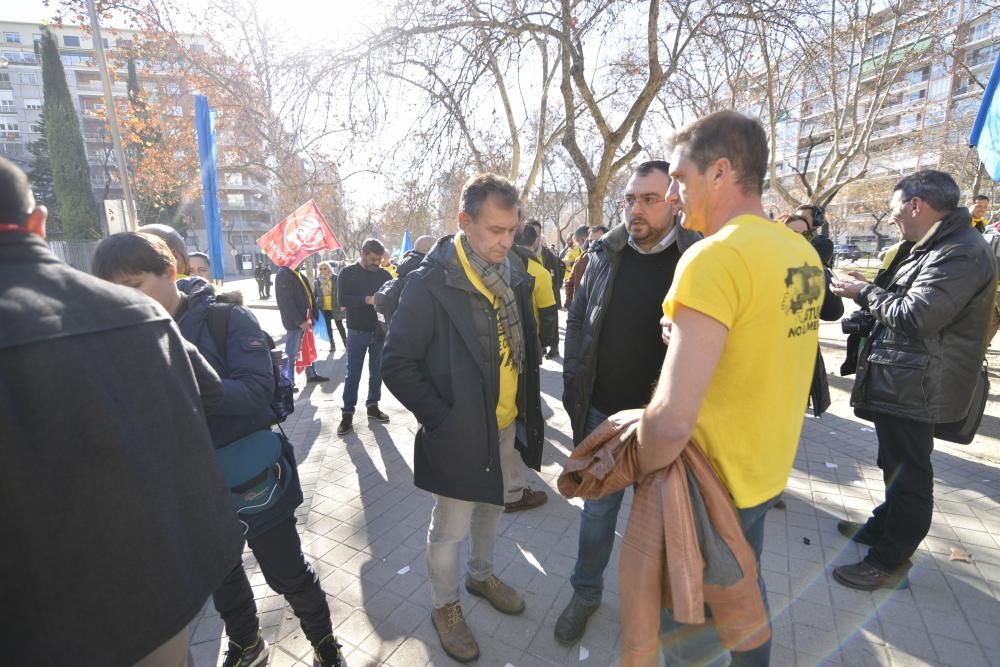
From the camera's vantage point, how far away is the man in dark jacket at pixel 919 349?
232 cm

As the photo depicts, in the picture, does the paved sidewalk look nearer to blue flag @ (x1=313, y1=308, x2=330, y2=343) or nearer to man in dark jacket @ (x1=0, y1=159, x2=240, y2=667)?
man in dark jacket @ (x1=0, y1=159, x2=240, y2=667)

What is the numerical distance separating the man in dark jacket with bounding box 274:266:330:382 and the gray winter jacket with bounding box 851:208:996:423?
637 centimetres

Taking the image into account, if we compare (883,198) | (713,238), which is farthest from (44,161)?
(883,198)

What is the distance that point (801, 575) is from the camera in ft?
→ 8.98

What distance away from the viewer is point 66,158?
1214 inches

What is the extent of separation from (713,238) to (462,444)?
1.36 m

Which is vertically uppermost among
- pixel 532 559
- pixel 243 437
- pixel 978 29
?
pixel 978 29

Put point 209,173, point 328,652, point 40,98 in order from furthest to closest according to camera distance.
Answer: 1. point 40,98
2. point 209,173
3. point 328,652

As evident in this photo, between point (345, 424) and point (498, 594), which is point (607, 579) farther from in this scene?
point (345, 424)

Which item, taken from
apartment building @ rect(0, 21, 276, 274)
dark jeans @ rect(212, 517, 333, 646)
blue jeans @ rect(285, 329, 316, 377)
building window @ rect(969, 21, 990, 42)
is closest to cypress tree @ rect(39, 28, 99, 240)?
apartment building @ rect(0, 21, 276, 274)

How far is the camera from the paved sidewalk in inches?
88.4

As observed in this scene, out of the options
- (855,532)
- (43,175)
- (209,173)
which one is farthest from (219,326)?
(43,175)

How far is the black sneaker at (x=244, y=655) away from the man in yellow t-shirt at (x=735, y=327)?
2139mm

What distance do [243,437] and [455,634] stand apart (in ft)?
4.58
